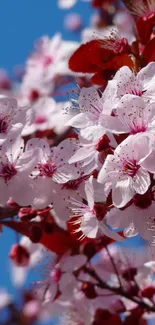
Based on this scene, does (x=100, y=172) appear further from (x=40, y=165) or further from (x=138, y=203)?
(x=40, y=165)

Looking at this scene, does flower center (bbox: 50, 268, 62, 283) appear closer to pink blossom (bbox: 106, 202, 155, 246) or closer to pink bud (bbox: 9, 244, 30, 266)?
pink bud (bbox: 9, 244, 30, 266)

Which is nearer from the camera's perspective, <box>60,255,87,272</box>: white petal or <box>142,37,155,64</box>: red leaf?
<box>142,37,155,64</box>: red leaf

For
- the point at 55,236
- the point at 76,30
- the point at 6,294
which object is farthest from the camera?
the point at 76,30

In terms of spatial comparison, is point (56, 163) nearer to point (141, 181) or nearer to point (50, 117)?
point (141, 181)

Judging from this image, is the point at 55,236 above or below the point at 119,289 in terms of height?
above

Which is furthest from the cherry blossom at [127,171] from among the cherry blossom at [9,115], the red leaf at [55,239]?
the red leaf at [55,239]

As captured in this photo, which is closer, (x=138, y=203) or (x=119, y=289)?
(x=138, y=203)

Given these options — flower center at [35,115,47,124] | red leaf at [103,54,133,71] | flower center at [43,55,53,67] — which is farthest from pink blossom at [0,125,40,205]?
flower center at [43,55,53,67]

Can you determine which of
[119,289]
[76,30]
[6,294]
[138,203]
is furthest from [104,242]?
[76,30]
